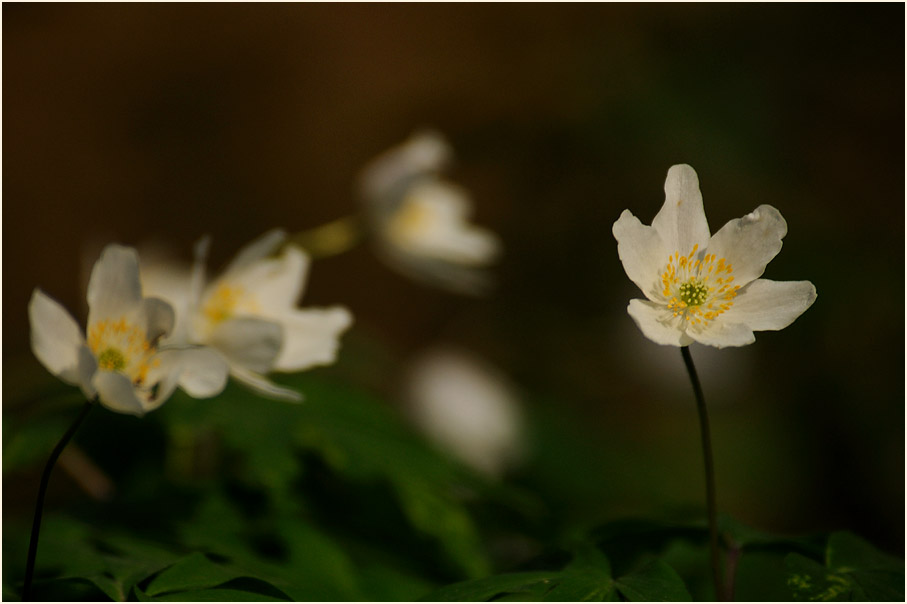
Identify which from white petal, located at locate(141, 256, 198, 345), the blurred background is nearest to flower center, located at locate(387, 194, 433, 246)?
the blurred background

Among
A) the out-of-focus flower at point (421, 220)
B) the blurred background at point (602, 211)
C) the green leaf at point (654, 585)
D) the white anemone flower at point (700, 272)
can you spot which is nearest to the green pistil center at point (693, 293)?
the white anemone flower at point (700, 272)

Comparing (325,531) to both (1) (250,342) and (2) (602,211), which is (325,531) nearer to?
(1) (250,342)

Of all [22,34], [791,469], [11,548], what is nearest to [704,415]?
[11,548]

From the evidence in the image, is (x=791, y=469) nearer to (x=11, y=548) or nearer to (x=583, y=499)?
(x=583, y=499)

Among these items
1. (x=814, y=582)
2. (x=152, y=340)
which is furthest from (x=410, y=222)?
(x=814, y=582)

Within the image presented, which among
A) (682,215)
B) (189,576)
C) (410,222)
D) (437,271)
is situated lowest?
(189,576)

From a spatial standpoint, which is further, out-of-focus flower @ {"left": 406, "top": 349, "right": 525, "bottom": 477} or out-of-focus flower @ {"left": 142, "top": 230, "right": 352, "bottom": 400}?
out-of-focus flower @ {"left": 406, "top": 349, "right": 525, "bottom": 477}

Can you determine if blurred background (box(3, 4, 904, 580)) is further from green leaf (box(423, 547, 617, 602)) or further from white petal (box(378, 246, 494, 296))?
green leaf (box(423, 547, 617, 602))
